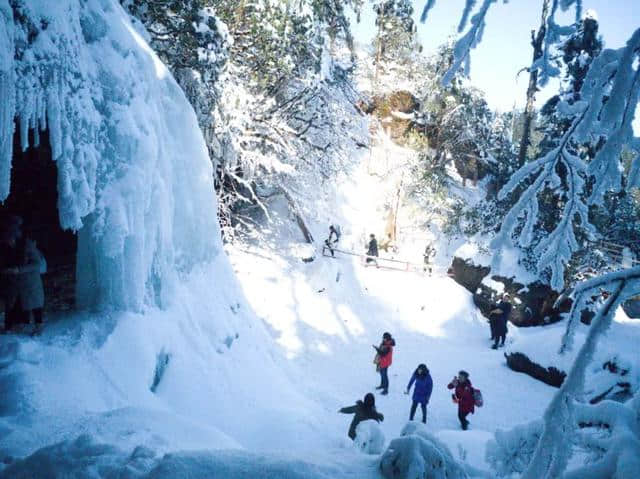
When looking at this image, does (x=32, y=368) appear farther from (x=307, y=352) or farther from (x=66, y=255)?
(x=307, y=352)

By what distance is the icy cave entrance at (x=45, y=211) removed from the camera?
18.5ft

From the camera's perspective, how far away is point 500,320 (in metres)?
12.1

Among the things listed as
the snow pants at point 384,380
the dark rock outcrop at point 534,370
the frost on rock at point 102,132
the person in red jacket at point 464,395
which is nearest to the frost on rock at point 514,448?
the frost on rock at point 102,132

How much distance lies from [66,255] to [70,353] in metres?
3.60

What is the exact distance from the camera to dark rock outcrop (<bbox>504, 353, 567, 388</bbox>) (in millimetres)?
9641

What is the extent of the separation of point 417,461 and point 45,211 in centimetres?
730

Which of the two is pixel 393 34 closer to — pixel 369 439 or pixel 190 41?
pixel 190 41

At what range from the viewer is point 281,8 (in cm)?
1135

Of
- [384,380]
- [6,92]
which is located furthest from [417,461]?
[384,380]

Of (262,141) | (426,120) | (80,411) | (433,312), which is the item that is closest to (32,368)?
(80,411)

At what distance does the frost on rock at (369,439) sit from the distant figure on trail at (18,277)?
13.5 feet

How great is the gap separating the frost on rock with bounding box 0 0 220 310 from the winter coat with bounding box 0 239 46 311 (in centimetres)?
53

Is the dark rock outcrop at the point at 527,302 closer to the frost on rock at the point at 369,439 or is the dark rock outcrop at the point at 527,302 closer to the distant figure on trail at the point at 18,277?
the frost on rock at the point at 369,439

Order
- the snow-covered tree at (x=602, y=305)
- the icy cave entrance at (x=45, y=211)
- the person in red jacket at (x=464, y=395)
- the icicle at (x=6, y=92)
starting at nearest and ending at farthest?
1. the snow-covered tree at (x=602, y=305)
2. the icicle at (x=6, y=92)
3. the icy cave entrance at (x=45, y=211)
4. the person in red jacket at (x=464, y=395)
